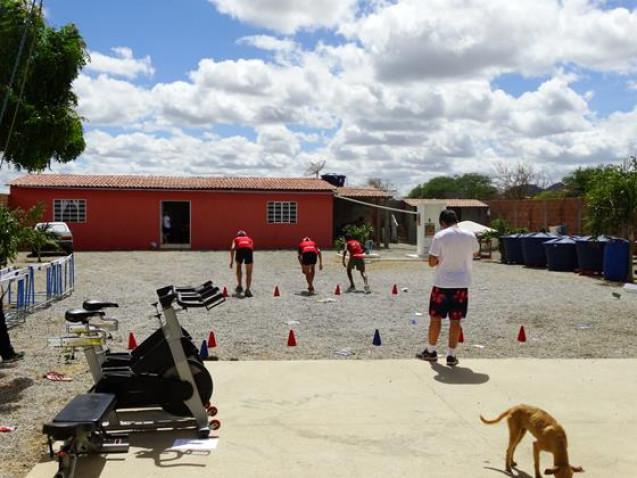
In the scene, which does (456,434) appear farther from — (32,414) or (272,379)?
(32,414)

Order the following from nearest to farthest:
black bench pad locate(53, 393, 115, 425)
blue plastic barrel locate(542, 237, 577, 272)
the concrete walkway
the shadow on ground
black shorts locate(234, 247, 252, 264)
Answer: black bench pad locate(53, 393, 115, 425) < the concrete walkway < the shadow on ground < black shorts locate(234, 247, 252, 264) < blue plastic barrel locate(542, 237, 577, 272)

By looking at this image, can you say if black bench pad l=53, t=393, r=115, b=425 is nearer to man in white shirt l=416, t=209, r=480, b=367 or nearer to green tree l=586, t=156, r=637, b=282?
man in white shirt l=416, t=209, r=480, b=367

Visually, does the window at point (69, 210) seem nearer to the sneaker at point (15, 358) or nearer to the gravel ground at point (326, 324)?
the gravel ground at point (326, 324)

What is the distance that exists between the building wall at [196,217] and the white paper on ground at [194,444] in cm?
2527

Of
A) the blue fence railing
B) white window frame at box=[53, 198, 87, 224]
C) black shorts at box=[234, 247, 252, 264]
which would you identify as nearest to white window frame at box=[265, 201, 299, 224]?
white window frame at box=[53, 198, 87, 224]

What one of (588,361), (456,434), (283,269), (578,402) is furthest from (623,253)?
(456,434)

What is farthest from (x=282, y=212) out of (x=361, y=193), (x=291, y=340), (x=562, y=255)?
(x=291, y=340)

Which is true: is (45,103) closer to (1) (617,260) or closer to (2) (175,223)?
(1) (617,260)

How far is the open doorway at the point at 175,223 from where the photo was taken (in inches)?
1179

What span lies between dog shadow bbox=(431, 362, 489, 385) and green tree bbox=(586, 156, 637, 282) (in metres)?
11.4

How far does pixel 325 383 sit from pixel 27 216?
3.41 metres

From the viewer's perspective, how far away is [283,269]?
65.8 ft

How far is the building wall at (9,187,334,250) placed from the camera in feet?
93.7

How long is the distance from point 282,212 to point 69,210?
9075mm
